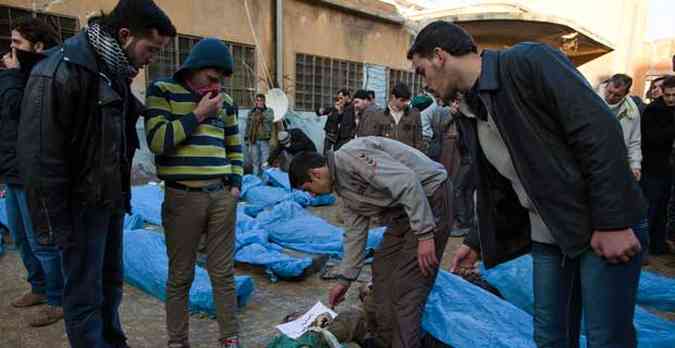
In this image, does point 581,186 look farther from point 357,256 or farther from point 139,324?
point 139,324

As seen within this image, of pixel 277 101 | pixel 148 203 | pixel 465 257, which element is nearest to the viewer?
pixel 465 257

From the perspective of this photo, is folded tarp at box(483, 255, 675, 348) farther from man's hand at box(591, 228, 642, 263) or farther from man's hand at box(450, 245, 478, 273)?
man's hand at box(591, 228, 642, 263)

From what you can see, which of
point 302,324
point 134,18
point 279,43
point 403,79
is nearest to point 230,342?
point 302,324

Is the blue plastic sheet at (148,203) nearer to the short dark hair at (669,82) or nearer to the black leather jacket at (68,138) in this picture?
the black leather jacket at (68,138)

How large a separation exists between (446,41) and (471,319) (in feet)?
5.00

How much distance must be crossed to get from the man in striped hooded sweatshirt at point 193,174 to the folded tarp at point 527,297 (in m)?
1.71

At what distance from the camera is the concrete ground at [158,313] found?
2.56 meters

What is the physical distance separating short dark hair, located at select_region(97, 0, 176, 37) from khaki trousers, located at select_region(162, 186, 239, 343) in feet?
2.56

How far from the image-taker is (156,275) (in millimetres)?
3062

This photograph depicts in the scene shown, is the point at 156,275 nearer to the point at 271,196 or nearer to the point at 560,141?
the point at 560,141

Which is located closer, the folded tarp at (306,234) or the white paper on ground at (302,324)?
the white paper on ground at (302,324)

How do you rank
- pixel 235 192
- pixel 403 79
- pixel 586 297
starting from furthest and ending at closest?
pixel 403 79, pixel 235 192, pixel 586 297

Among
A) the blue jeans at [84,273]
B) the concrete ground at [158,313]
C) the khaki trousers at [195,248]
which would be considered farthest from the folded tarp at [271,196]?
the blue jeans at [84,273]

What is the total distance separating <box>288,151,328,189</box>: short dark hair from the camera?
85.0 inches
